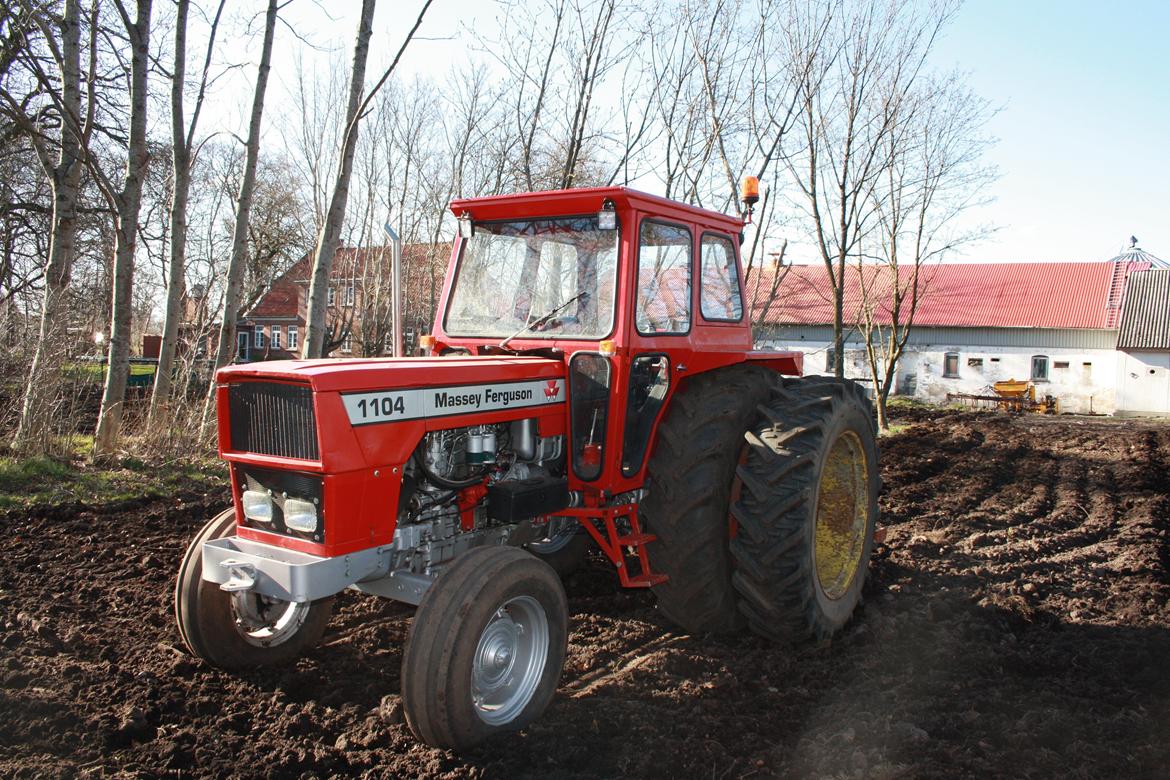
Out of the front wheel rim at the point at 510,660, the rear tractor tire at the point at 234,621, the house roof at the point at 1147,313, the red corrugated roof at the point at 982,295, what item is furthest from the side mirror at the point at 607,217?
the house roof at the point at 1147,313

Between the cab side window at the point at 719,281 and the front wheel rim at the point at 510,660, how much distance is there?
196cm

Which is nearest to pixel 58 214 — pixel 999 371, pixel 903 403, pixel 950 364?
pixel 903 403

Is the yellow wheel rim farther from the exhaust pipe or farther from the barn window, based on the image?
the barn window

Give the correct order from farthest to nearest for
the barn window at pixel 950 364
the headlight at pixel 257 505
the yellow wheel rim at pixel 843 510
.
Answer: the barn window at pixel 950 364, the yellow wheel rim at pixel 843 510, the headlight at pixel 257 505

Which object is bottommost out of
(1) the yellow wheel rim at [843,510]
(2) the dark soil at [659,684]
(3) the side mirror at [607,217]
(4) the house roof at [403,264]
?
(2) the dark soil at [659,684]

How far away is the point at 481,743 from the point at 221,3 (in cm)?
1058

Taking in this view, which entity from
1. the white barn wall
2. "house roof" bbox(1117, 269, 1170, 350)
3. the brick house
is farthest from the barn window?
the brick house

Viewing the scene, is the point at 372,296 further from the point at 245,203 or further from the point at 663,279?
the point at 663,279

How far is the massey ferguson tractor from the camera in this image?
3.28 metres

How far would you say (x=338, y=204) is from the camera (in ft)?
29.0

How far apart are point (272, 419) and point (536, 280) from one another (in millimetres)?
1625

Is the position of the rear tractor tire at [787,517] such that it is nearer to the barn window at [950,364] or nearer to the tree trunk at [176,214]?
the tree trunk at [176,214]

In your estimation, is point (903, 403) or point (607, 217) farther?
point (903, 403)

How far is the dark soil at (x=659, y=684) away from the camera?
3168mm
